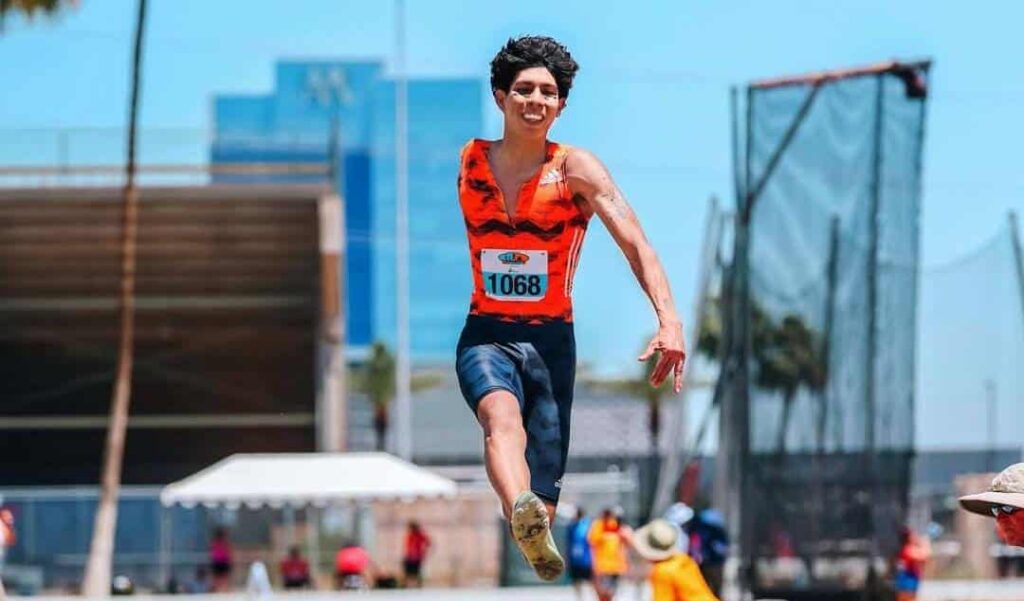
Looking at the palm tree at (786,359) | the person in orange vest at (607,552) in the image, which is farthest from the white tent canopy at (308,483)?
the palm tree at (786,359)

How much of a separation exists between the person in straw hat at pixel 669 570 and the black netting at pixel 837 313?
8171 millimetres

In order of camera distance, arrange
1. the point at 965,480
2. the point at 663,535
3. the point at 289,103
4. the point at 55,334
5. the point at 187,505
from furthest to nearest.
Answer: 1. the point at 289,103
2. the point at 55,334
3. the point at 187,505
4. the point at 965,480
5. the point at 663,535

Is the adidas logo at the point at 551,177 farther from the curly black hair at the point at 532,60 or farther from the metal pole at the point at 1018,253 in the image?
the metal pole at the point at 1018,253

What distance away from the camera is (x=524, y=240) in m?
8.49

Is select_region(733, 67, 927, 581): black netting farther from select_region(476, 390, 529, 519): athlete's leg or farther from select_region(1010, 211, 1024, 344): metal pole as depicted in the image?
select_region(476, 390, 529, 519): athlete's leg

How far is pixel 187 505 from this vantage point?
36.2 m

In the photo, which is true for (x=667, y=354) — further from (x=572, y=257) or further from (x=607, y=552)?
(x=607, y=552)

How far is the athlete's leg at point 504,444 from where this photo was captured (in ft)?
26.8

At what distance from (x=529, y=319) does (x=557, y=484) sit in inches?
24.3

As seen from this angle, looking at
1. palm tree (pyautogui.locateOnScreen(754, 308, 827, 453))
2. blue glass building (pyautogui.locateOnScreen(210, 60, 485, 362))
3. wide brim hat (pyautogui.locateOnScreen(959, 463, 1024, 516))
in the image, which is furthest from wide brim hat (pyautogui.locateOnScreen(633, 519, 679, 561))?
blue glass building (pyautogui.locateOnScreen(210, 60, 485, 362))

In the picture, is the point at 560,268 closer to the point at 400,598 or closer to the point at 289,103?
the point at 400,598

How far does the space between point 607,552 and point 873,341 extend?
17.0 ft

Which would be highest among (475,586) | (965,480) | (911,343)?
(911,343)

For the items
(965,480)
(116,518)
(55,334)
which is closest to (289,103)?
(55,334)
